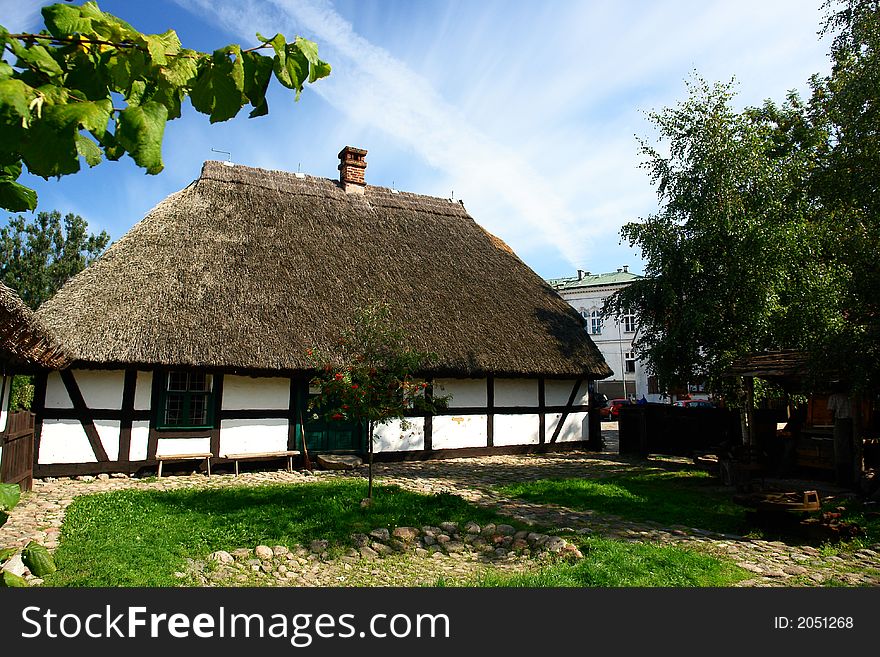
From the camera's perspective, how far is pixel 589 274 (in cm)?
4984

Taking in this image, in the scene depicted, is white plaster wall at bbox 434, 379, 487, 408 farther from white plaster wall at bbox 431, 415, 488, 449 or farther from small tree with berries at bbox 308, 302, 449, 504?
small tree with berries at bbox 308, 302, 449, 504

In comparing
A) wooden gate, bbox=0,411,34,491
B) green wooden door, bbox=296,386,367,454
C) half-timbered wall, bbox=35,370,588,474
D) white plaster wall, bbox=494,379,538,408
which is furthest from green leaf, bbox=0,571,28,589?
Answer: white plaster wall, bbox=494,379,538,408

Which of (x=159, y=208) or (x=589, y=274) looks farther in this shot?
(x=589, y=274)

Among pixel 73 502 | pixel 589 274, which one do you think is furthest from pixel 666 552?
pixel 589 274

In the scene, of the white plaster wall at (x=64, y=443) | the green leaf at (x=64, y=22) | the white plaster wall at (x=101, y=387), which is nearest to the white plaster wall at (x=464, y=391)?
the white plaster wall at (x=101, y=387)

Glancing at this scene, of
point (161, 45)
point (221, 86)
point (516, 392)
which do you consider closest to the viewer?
point (161, 45)

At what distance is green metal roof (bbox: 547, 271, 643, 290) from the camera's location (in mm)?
45272

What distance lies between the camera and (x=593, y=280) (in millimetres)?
47625

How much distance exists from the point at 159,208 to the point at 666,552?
550 inches

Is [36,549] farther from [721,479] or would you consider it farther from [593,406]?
[593,406]

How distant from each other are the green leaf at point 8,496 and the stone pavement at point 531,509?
228 inches

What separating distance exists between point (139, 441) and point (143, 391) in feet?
3.28

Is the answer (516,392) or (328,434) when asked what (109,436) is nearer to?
(328,434)

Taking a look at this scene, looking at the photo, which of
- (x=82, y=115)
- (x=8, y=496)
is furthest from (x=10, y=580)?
(x=82, y=115)
